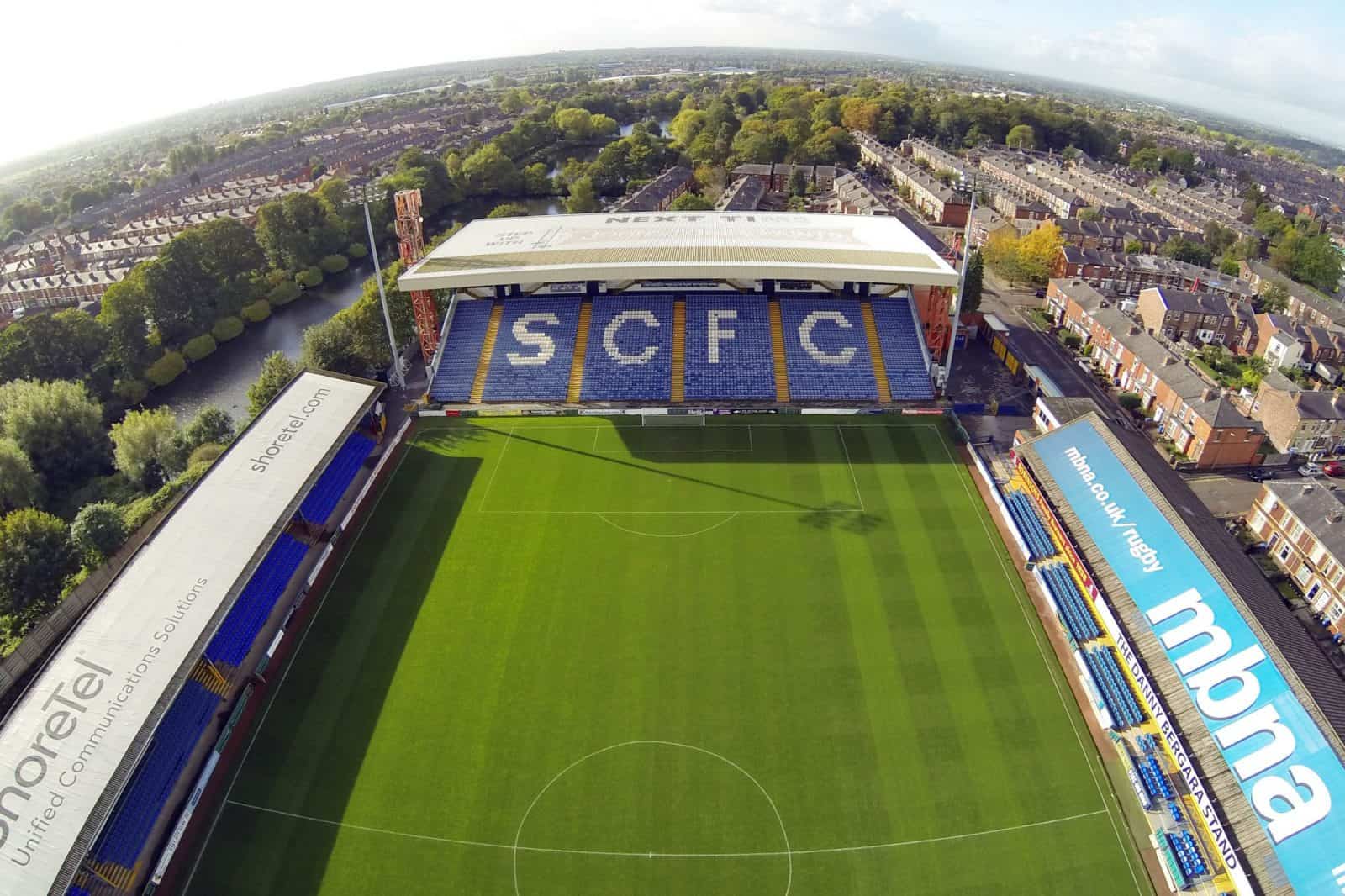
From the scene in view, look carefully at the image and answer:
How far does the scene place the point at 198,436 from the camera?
35844 mm

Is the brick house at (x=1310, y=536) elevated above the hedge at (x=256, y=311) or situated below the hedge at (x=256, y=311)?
below

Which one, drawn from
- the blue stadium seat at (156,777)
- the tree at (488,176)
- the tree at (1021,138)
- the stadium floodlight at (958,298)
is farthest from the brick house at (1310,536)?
the tree at (1021,138)

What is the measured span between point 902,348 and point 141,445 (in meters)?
44.1

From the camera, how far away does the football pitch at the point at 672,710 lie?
18.6m

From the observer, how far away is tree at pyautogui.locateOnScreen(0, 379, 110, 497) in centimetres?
3516

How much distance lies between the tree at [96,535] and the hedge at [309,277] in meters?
44.4

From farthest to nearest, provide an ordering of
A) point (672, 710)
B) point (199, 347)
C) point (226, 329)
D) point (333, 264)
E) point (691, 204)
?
1. point (691, 204)
2. point (333, 264)
3. point (226, 329)
4. point (199, 347)
5. point (672, 710)

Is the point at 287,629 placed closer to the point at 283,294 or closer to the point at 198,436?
the point at 198,436

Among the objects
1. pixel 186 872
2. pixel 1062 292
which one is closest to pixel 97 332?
pixel 186 872

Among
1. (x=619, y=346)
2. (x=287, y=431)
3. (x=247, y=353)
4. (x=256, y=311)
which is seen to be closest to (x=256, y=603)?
(x=287, y=431)

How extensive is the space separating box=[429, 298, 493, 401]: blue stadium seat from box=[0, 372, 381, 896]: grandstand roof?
396 inches

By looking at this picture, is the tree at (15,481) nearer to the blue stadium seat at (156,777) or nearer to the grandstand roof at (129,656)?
the grandstand roof at (129,656)

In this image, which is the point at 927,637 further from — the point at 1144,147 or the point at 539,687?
the point at 1144,147

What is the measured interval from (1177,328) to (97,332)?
81991 millimetres
